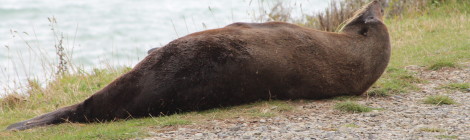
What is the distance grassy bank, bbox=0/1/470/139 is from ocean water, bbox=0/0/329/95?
15.1ft

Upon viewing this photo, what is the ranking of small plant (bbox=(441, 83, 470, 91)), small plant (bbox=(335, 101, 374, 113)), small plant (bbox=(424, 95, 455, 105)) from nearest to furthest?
small plant (bbox=(335, 101, 374, 113))
small plant (bbox=(424, 95, 455, 105))
small plant (bbox=(441, 83, 470, 91))

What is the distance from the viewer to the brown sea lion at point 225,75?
528 cm

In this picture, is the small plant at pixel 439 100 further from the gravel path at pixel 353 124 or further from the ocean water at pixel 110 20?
the ocean water at pixel 110 20

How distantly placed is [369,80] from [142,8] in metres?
17.2

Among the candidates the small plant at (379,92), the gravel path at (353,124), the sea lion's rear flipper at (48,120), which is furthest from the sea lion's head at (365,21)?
the sea lion's rear flipper at (48,120)

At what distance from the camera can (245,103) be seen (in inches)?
222

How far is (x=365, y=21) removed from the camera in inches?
263

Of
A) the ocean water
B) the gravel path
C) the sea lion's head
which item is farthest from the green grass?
the ocean water

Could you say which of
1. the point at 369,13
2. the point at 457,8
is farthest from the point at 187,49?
the point at 457,8

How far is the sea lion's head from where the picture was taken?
6586 mm

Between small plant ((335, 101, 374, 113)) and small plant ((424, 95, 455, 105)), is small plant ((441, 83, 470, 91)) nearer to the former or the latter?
small plant ((424, 95, 455, 105))

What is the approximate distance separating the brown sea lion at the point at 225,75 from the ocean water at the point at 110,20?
10182 millimetres

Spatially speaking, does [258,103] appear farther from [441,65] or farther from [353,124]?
[441,65]

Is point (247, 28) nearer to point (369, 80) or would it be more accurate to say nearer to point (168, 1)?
point (369, 80)
